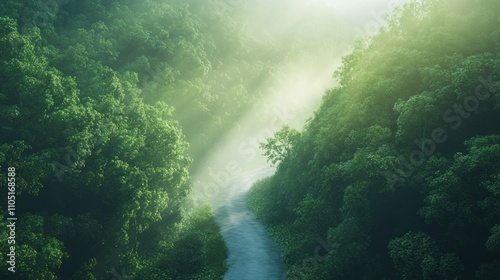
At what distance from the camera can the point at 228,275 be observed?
80.7ft

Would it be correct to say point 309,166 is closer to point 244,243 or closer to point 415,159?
point 244,243

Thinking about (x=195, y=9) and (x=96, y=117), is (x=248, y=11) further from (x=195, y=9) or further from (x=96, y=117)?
(x=96, y=117)

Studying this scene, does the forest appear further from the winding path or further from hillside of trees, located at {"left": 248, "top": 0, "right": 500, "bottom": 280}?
the winding path

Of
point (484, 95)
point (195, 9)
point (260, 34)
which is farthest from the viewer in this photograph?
point (260, 34)

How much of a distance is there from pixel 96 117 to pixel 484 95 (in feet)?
75.6

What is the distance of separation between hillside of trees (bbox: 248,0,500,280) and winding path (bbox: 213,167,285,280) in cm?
149

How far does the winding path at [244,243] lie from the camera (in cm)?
2468

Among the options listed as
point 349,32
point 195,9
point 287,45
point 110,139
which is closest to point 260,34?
point 287,45

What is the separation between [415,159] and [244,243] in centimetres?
1713

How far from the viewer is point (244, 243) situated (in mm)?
30422

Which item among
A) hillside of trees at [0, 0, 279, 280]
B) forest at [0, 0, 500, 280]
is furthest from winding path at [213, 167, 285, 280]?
hillside of trees at [0, 0, 279, 280]

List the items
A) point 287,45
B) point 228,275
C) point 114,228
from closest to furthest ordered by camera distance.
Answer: point 114,228
point 228,275
point 287,45

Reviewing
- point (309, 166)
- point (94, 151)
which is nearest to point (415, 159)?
point (309, 166)

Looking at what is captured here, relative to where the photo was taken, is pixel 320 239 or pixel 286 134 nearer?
pixel 320 239
